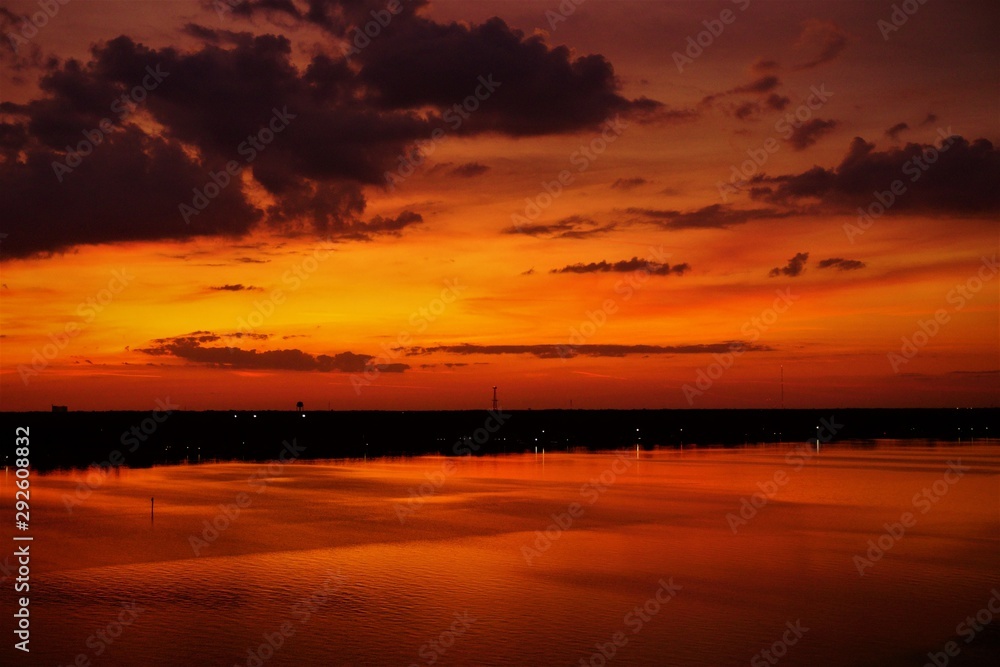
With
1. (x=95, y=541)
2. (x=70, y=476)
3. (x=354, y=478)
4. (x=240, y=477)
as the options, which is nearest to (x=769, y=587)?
(x=95, y=541)

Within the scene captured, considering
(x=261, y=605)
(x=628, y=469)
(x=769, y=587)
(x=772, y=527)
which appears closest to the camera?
(x=261, y=605)

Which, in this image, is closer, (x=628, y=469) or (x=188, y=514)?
(x=188, y=514)

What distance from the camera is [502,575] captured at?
2969 cm

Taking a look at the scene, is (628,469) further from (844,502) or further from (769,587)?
(769,587)

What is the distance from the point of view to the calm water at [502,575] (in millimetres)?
22172

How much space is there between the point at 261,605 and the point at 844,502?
107 ft

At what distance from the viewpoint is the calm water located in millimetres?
22172

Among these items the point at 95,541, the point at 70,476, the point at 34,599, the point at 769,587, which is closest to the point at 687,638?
the point at 769,587

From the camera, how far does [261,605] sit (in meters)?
25.5

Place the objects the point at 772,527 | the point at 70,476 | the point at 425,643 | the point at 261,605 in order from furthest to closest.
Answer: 1. the point at 70,476
2. the point at 772,527
3. the point at 261,605
4. the point at 425,643

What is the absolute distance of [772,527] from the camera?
39.5 metres

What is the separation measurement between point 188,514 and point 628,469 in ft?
→ 119

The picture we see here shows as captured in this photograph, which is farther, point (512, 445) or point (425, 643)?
point (512, 445)

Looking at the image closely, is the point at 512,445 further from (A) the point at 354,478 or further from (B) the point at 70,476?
(B) the point at 70,476
